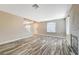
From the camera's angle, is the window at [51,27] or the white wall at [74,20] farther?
the window at [51,27]

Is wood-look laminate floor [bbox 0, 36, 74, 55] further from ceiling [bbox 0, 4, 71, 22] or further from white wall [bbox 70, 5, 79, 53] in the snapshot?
ceiling [bbox 0, 4, 71, 22]

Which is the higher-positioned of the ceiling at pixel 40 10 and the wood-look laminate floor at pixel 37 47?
the ceiling at pixel 40 10

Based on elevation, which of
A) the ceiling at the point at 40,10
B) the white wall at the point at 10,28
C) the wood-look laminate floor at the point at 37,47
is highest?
the ceiling at the point at 40,10

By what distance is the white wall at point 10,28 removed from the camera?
2.42 meters

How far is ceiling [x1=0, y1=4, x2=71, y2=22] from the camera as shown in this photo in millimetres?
2443

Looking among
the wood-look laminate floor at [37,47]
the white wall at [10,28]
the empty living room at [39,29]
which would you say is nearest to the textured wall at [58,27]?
the empty living room at [39,29]

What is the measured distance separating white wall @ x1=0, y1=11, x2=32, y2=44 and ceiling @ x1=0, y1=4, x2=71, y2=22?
3.8 inches

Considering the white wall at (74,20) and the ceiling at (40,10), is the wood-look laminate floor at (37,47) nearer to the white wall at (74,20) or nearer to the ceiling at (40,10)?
the white wall at (74,20)

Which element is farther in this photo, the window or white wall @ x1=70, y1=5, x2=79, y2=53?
the window

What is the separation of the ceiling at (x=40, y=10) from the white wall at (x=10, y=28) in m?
0.10

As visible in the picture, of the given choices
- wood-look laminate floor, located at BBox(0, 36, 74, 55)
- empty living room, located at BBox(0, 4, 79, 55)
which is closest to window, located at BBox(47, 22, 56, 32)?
empty living room, located at BBox(0, 4, 79, 55)

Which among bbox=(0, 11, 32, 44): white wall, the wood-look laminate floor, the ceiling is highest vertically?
the ceiling
